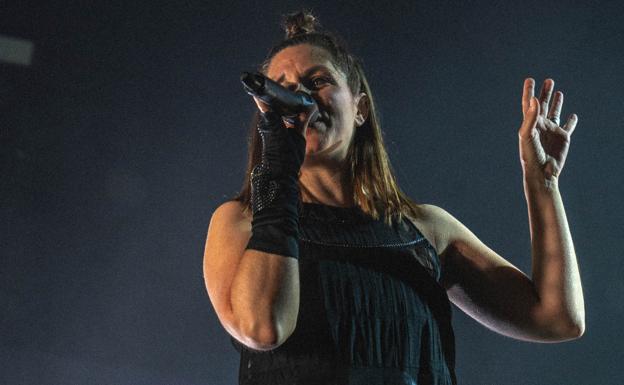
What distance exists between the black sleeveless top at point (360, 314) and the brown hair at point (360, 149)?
0.08 meters

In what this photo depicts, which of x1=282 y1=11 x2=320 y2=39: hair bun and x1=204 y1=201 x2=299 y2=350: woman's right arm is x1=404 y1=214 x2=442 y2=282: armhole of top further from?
x1=282 y1=11 x2=320 y2=39: hair bun

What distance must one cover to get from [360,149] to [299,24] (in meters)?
0.25

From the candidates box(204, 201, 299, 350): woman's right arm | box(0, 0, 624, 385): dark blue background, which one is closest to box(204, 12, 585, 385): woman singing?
box(204, 201, 299, 350): woman's right arm

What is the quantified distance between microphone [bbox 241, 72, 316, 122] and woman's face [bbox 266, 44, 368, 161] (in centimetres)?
8

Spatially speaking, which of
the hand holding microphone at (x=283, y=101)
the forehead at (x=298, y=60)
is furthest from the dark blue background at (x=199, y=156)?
the hand holding microphone at (x=283, y=101)

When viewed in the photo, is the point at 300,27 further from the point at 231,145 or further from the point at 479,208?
the point at 479,208

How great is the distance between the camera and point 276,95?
0.99 metres

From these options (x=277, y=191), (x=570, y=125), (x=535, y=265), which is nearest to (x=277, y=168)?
(x=277, y=191)

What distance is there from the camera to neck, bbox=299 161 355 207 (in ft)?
3.95

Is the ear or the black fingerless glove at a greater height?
the ear

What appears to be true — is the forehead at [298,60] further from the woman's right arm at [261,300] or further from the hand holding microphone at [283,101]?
the woman's right arm at [261,300]

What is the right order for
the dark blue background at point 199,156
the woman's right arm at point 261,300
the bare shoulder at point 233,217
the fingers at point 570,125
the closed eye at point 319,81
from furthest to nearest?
the dark blue background at point 199,156, the fingers at point 570,125, the closed eye at point 319,81, the bare shoulder at point 233,217, the woman's right arm at point 261,300

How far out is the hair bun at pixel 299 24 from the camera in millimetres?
1341

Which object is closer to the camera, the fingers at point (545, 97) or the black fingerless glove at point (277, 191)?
the black fingerless glove at point (277, 191)
